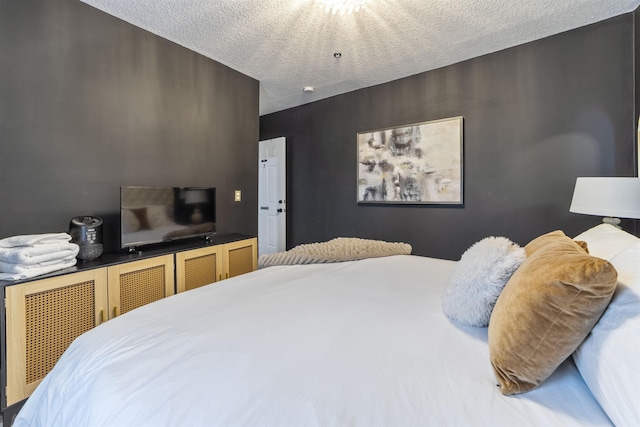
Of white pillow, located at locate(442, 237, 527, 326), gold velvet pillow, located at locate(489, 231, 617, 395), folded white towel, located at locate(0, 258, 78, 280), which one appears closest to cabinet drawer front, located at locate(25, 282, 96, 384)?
folded white towel, located at locate(0, 258, 78, 280)

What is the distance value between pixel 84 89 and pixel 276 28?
158cm

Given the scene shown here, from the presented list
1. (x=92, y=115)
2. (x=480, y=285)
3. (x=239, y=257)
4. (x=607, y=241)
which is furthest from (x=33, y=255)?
(x=607, y=241)

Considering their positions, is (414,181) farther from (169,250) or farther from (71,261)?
(71,261)

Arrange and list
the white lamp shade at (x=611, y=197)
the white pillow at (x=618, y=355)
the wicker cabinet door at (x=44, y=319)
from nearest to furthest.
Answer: the white pillow at (x=618, y=355), the wicker cabinet door at (x=44, y=319), the white lamp shade at (x=611, y=197)

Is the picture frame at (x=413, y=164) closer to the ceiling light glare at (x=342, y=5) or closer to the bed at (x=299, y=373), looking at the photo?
the ceiling light glare at (x=342, y=5)

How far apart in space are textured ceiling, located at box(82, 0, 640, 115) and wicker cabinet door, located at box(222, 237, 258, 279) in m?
1.93

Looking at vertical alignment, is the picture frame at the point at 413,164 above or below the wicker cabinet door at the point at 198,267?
above

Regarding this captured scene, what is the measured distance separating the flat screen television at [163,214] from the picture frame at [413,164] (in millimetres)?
2024

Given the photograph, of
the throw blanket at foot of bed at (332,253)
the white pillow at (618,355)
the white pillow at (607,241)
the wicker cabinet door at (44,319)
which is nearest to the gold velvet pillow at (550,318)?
the white pillow at (618,355)

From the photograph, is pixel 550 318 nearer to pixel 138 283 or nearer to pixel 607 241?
pixel 607 241

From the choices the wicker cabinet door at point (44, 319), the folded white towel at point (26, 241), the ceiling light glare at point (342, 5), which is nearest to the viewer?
the wicker cabinet door at point (44, 319)

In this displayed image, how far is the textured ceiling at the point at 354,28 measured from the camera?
2.19m

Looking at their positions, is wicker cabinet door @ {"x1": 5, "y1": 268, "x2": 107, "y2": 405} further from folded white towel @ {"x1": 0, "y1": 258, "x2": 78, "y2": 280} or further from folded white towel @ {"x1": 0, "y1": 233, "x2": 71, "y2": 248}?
folded white towel @ {"x1": 0, "y1": 233, "x2": 71, "y2": 248}

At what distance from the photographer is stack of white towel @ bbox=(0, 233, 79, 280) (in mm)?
1530
